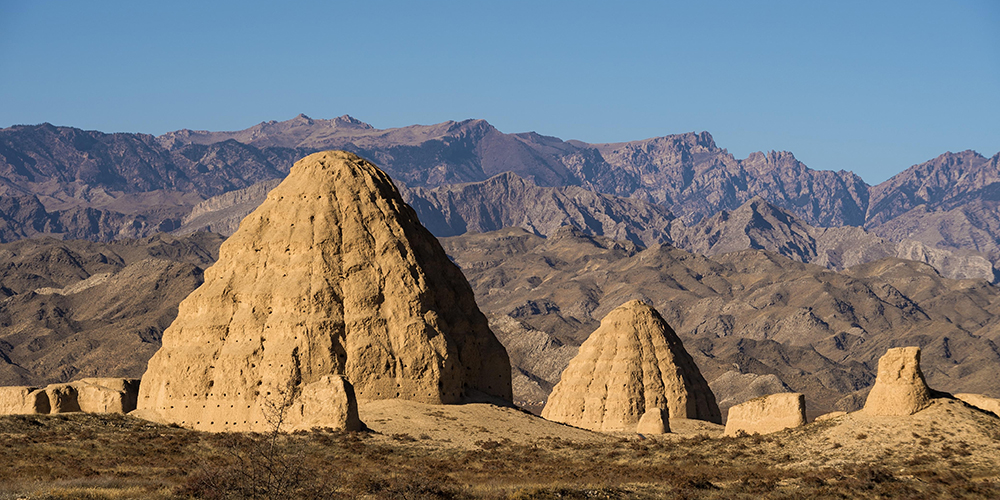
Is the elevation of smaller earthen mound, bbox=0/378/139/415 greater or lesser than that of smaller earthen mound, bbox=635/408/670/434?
greater

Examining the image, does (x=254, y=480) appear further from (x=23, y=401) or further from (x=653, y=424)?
(x=653, y=424)

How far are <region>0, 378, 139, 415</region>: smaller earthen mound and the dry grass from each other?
4.93m

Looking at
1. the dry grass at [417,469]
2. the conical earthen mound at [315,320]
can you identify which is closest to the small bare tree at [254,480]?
the dry grass at [417,469]

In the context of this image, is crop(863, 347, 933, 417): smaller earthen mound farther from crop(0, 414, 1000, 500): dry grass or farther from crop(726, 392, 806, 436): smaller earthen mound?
crop(726, 392, 806, 436): smaller earthen mound

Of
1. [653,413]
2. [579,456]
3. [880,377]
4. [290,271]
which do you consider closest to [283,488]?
[579,456]

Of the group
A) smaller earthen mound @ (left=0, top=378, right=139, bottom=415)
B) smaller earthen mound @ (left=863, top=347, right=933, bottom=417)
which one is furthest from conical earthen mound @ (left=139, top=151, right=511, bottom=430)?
smaller earthen mound @ (left=863, top=347, right=933, bottom=417)

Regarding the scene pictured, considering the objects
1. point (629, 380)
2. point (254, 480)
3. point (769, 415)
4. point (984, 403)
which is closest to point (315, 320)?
point (254, 480)

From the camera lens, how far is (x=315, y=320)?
55594 mm

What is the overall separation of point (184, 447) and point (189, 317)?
10.9 m

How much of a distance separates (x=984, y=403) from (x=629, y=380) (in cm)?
2836

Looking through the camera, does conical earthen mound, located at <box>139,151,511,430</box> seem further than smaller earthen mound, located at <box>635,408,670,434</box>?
No

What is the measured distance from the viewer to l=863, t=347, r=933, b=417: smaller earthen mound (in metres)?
51.8

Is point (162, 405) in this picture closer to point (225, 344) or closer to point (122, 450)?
point (225, 344)

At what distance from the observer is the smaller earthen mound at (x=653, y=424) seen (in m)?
74.1
